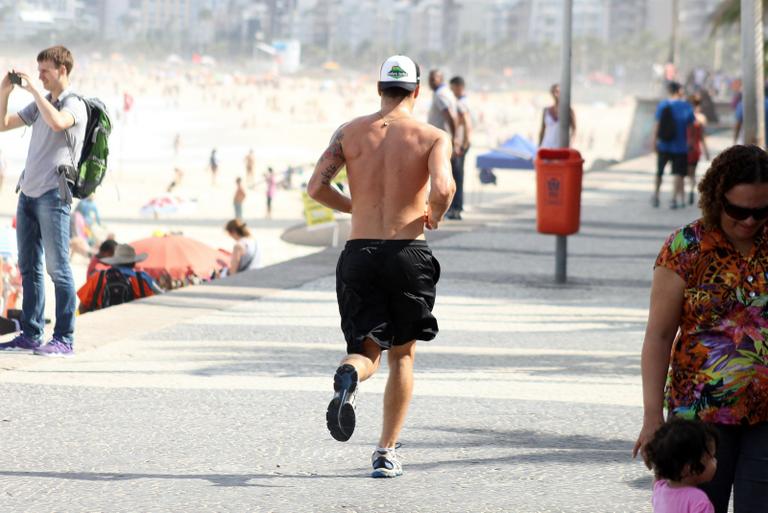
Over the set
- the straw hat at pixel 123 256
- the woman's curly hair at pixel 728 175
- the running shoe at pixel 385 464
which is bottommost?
the straw hat at pixel 123 256

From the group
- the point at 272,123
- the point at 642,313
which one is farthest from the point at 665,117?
the point at 272,123

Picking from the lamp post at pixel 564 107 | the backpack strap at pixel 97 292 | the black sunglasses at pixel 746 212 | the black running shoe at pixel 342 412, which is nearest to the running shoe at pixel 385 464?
the black running shoe at pixel 342 412

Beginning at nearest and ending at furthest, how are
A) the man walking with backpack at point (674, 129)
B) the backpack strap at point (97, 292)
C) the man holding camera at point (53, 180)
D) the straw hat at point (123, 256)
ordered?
the man holding camera at point (53, 180), the backpack strap at point (97, 292), the straw hat at point (123, 256), the man walking with backpack at point (674, 129)

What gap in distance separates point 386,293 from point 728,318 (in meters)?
2.12

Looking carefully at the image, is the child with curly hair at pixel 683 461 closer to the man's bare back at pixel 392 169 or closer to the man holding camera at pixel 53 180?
the man's bare back at pixel 392 169

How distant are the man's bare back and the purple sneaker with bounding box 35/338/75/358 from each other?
3016 millimetres

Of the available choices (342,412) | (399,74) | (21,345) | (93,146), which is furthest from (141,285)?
(342,412)

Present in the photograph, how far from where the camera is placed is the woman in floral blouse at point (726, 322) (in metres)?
3.87

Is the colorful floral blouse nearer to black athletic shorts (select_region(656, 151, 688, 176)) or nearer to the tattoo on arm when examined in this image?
the tattoo on arm

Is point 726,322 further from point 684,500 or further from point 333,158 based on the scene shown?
point 333,158

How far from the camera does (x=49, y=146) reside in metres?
8.28

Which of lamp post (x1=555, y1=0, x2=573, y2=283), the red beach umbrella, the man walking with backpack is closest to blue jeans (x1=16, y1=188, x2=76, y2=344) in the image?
lamp post (x1=555, y1=0, x2=573, y2=283)

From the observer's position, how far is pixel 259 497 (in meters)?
5.50

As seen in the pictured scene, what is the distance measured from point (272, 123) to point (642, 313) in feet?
305
